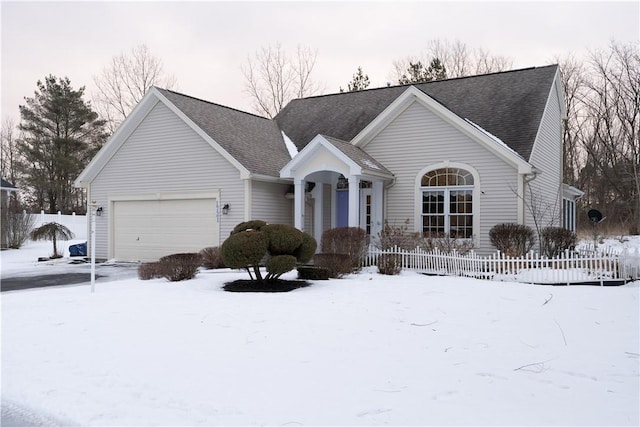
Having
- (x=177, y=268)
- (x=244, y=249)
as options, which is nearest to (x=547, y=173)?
(x=244, y=249)

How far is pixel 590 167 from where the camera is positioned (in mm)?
37031

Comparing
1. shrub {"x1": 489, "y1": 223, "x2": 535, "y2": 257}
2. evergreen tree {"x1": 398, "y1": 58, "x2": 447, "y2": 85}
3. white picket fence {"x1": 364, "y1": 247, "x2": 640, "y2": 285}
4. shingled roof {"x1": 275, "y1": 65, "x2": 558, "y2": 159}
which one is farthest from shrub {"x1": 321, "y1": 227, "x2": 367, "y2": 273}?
evergreen tree {"x1": 398, "y1": 58, "x2": 447, "y2": 85}

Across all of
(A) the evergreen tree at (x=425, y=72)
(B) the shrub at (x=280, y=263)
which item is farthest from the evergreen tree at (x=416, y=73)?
(B) the shrub at (x=280, y=263)

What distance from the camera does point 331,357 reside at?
20.0ft

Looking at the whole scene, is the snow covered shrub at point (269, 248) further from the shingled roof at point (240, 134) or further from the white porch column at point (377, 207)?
the shingled roof at point (240, 134)

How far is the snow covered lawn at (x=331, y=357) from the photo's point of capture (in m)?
4.71

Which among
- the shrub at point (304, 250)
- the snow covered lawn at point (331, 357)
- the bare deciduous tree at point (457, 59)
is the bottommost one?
the snow covered lawn at point (331, 357)

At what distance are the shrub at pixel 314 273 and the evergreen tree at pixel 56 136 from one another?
1301 inches

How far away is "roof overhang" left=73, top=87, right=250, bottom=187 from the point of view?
638 inches

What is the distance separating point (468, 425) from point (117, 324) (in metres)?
5.43

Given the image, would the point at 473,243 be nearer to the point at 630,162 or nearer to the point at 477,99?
the point at 477,99

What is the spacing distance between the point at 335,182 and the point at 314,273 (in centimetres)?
590

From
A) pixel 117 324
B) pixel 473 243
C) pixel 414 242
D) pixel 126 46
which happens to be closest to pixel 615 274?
pixel 473 243

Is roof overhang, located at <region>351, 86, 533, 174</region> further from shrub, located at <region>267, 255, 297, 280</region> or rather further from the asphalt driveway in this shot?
the asphalt driveway
